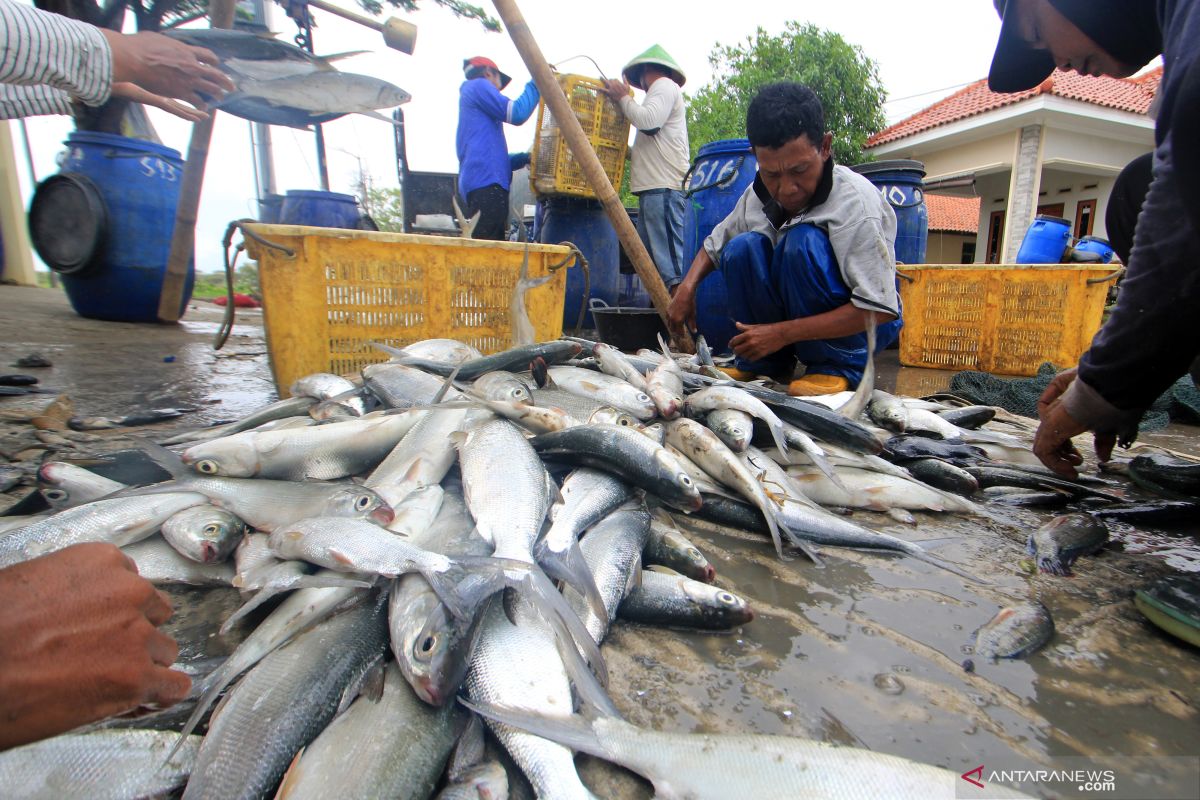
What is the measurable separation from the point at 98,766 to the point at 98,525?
2.79 ft

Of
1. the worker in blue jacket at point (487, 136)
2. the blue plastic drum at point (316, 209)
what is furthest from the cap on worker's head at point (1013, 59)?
the blue plastic drum at point (316, 209)

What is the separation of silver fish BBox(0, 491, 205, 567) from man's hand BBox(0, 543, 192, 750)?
65 centimetres

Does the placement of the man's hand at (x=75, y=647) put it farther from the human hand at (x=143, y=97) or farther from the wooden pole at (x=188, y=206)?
the wooden pole at (x=188, y=206)

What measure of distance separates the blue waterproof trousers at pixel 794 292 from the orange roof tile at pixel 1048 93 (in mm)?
10785

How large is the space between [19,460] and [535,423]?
221 centimetres

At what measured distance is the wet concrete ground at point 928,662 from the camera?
1218 mm

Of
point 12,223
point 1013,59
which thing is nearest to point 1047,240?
point 1013,59

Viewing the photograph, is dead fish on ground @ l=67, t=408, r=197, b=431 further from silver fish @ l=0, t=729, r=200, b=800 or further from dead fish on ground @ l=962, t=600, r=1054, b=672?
dead fish on ground @ l=962, t=600, r=1054, b=672

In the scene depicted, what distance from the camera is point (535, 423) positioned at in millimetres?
2244

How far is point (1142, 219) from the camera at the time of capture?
1893 millimetres

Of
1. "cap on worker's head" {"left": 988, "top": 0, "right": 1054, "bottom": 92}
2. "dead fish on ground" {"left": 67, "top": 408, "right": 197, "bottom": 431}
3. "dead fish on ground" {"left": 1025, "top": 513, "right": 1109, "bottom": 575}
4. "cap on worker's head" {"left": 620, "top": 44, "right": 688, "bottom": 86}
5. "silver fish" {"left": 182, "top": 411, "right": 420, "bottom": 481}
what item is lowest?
"dead fish on ground" {"left": 1025, "top": 513, "right": 1109, "bottom": 575}

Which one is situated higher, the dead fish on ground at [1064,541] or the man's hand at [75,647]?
the man's hand at [75,647]

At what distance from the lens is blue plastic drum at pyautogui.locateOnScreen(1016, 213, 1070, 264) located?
6.63m

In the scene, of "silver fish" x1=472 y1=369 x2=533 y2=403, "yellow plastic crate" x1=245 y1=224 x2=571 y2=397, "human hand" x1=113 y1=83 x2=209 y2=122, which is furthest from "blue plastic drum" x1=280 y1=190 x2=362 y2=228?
"silver fish" x1=472 y1=369 x2=533 y2=403
